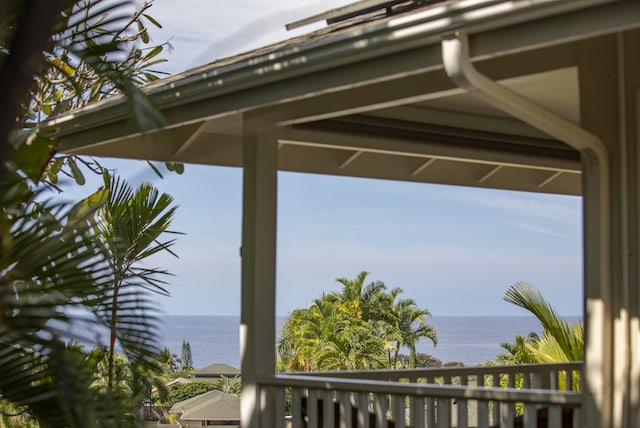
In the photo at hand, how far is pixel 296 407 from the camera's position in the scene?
5.68m

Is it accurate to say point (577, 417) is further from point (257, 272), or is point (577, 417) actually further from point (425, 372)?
point (425, 372)

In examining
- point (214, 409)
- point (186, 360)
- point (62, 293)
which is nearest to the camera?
point (62, 293)

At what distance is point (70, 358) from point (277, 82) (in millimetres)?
2007

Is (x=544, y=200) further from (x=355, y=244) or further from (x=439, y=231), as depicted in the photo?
(x=355, y=244)

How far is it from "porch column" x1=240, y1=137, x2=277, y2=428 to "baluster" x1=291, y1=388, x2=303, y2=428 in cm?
20

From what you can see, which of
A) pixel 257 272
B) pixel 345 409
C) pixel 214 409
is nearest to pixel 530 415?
pixel 345 409

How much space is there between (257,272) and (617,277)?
7.24 ft

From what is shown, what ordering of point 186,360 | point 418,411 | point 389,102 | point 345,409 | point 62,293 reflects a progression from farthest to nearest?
point 186,360
point 345,409
point 418,411
point 389,102
point 62,293

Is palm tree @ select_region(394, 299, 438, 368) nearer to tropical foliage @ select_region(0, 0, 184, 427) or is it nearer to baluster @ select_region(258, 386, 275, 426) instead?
baluster @ select_region(258, 386, 275, 426)

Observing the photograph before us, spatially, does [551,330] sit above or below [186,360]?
above

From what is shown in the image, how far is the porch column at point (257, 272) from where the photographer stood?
575 cm

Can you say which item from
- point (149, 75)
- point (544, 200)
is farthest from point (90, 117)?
point (544, 200)

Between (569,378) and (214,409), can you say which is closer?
(569,378)

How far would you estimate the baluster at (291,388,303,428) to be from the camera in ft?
18.5
